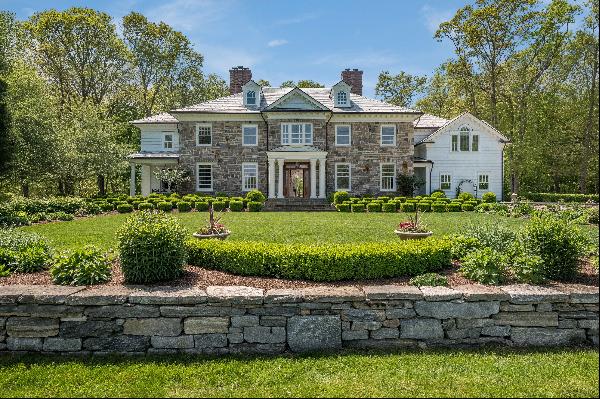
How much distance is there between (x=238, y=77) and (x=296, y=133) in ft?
23.4

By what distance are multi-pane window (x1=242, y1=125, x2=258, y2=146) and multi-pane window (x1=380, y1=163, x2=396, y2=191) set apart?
776cm

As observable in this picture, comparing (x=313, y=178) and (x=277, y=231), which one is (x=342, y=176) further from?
(x=277, y=231)

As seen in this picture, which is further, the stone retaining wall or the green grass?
the stone retaining wall

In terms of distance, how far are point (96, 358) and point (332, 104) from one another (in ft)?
76.4

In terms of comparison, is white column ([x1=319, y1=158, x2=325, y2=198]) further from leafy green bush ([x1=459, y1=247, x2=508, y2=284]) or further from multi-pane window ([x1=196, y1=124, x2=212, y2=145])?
leafy green bush ([x1=459, y1=247, x2=508, y2=284])

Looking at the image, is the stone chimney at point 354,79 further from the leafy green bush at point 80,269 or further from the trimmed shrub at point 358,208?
the leafy green bush at point 80,269

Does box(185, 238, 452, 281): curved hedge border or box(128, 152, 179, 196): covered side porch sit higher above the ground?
box(128, 152, 179, 196): covered side porch

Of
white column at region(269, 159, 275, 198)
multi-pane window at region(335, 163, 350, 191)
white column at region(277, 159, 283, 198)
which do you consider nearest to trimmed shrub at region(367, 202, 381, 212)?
multi-pane window at region(335, 163, 350, 191)

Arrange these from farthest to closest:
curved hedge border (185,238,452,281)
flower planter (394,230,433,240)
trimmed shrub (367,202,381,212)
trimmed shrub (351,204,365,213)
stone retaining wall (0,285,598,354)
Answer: trimmed shrub (367,202,381,212) → trimmed shrub (351,204,365,213) → flower planter (394,230,433,240) → curved hedge border (185,238,452,281) → stone retaining wall (0,285,598,354)

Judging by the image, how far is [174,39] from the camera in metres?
33.2

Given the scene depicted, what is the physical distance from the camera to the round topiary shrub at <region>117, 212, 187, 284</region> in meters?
5.11

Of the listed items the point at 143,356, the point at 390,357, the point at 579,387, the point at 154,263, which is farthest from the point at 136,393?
the point at 579,387

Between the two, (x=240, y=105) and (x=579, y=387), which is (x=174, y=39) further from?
(x=579, y=387)

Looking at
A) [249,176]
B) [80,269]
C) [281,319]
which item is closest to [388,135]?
[249,176]
